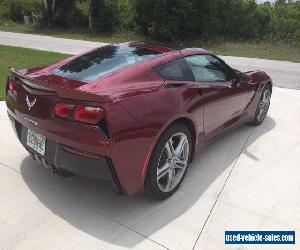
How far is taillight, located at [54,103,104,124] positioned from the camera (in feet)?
9.36

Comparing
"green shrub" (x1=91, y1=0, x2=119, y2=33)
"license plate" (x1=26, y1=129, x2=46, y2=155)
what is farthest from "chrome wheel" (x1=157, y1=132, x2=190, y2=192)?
"green shrub" (x1=91, y1=0, x2=119, y2=33)

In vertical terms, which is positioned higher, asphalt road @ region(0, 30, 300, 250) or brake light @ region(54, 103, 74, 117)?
brake light @ region(54, 103, 74, 117)

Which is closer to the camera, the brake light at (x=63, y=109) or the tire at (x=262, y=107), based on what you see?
the brake light at (x=63, y=109)

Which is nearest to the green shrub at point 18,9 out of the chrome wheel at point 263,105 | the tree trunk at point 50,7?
the tree trunk at point 50,7

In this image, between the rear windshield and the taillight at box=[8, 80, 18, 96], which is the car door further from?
the taillight at box=[8, 80, 18, 96]

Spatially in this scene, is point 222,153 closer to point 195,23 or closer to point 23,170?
point 23,170

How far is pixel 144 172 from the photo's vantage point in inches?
124

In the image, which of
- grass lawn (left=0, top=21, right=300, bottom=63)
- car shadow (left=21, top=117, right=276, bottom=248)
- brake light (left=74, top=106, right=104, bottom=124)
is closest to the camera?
brake light (left=74, top=106, right=104, bottom=124)

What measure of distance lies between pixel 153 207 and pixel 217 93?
59.6 inches

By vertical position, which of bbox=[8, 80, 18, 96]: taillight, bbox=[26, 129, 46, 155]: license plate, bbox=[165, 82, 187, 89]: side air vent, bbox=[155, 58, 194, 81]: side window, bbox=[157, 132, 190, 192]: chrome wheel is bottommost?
bbox=[157, 132, 190, 192]: chrome wheel

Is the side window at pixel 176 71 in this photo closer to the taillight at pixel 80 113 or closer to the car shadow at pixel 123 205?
the taillight at pixel 80 113

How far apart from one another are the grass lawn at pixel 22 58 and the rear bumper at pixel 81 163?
6012 millimetres

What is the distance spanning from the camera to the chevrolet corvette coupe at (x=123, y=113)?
290cm

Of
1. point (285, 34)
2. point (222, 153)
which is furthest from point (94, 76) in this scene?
point (285, 34)
